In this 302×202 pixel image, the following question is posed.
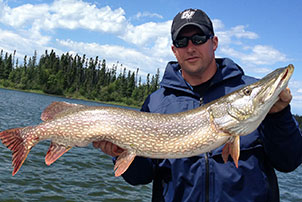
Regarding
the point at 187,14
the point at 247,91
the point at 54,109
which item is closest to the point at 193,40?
the point at 187,14

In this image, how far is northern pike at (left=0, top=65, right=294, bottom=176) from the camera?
2.19 meters

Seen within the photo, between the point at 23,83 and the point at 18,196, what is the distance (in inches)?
2455

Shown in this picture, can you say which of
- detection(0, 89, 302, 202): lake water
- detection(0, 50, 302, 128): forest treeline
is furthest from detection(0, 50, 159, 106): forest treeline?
detection(0, 89, 302, 202): lake water

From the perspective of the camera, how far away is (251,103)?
7.13ft

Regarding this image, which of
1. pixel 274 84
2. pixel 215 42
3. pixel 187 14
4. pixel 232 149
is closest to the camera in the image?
pixel 274 84

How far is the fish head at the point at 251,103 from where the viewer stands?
1994 millimetres

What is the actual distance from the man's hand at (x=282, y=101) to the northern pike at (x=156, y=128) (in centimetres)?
5

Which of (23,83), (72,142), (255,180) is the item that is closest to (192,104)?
(255,180)

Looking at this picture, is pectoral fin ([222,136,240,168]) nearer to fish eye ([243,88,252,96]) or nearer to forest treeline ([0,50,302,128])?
fish eye ([243,88,252,96])

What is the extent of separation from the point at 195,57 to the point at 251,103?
34.6 inches

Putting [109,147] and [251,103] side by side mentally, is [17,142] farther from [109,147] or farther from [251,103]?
[251,103]

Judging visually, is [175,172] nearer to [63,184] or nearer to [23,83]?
[63,184]

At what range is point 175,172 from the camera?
2.49 m

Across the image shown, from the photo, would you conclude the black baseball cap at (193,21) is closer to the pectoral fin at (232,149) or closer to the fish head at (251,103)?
the fish head at (251,103)
